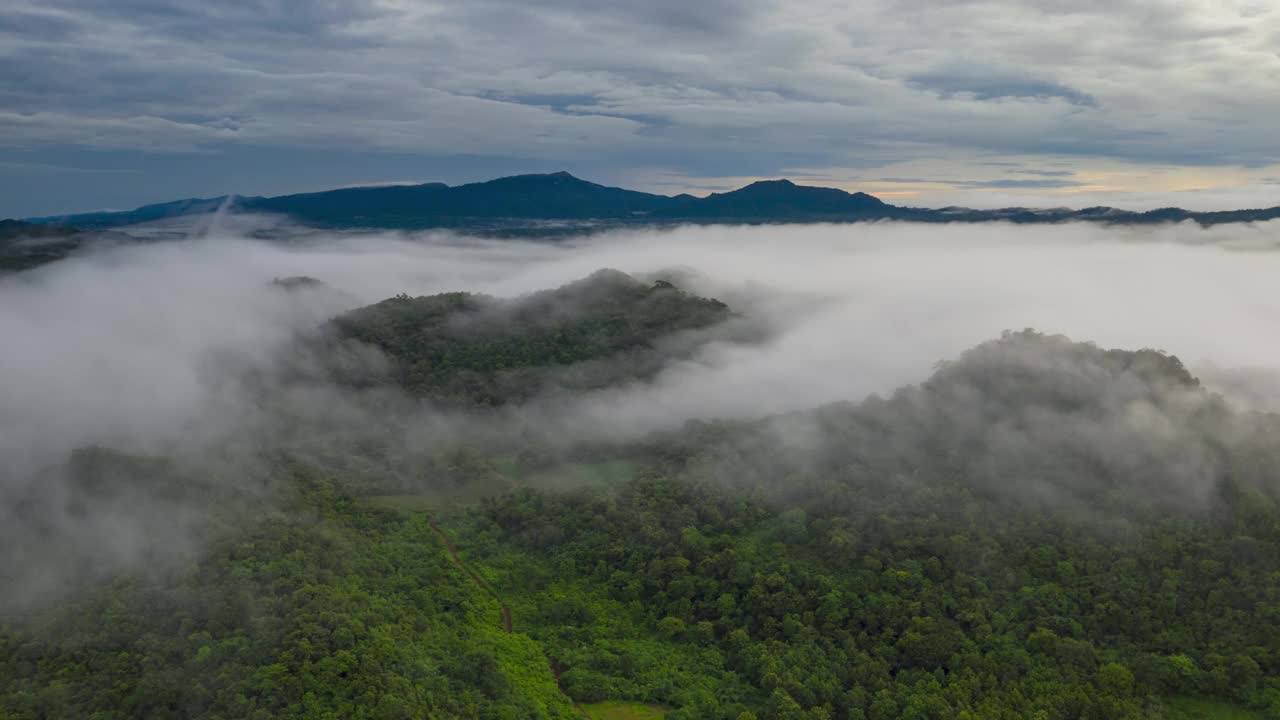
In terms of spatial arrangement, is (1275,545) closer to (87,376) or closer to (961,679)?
(961,679)

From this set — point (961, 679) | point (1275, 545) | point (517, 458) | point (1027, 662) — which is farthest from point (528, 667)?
point (1275, 545)

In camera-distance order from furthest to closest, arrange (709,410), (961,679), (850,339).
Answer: (850,339) → (709,410) → (961,679)

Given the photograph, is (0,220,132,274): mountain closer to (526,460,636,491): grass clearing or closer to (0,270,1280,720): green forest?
(0,270,1280,720): green forest

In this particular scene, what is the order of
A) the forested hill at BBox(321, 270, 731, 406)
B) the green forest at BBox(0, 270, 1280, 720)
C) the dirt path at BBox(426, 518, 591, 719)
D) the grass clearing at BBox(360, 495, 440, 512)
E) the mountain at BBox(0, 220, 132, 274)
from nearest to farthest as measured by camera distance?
1. the green forest at BBox(0, 270, 1280, 720)
2. the dirt path at BBox(426, 518, 591, 719)
3. the grass clearing at BBox(360, 495, 440, 512)
4. the forested hill at BBox(321, 270, 731, 406)
5. the mountain at BBox(0, 220, 132, 274)

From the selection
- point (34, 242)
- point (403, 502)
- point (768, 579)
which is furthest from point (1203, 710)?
point (34, 242)

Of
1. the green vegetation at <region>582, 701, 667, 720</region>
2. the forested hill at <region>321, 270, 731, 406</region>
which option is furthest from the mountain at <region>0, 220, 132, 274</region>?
the green vegetation at <region>582, 701, 667, 720</region>

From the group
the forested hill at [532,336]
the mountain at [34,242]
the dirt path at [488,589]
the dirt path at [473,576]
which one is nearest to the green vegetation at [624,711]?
the dirt path at [488,589]

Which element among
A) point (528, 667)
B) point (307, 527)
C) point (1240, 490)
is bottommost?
point (528, 667)
